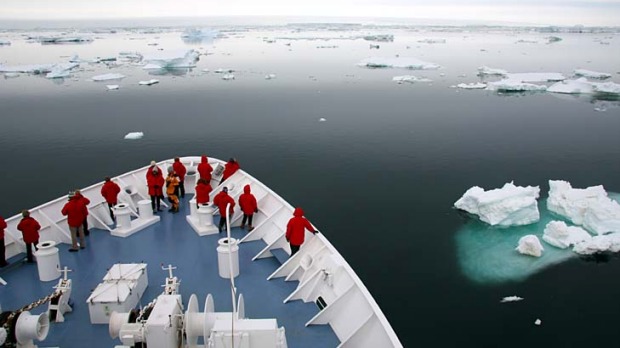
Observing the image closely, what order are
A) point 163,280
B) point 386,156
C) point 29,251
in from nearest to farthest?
point 163,280 → point 29,251 → point 386,156

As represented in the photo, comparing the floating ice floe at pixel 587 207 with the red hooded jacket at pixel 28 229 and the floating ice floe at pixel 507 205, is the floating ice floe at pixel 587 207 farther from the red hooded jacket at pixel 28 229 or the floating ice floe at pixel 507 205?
the red hooded jacket at pixel 28 229

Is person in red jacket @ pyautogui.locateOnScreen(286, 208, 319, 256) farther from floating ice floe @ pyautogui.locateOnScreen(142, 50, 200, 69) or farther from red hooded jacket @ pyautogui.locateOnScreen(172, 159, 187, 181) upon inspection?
floating ice floe @ pyautogui.locateOnScreen(142, 50, 200, 69)

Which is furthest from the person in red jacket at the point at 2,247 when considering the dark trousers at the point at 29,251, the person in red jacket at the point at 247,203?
the person in red jacket at the point at 247,203

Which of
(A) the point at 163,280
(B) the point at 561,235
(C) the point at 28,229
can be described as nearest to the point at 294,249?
(A) the point at 163,280

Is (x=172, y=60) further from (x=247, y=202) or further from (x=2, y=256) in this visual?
(x=2, y=256)

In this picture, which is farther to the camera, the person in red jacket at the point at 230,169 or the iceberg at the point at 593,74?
the iceberg at the point at 593,74

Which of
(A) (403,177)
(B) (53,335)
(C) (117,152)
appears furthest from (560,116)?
(B) (53,335)
